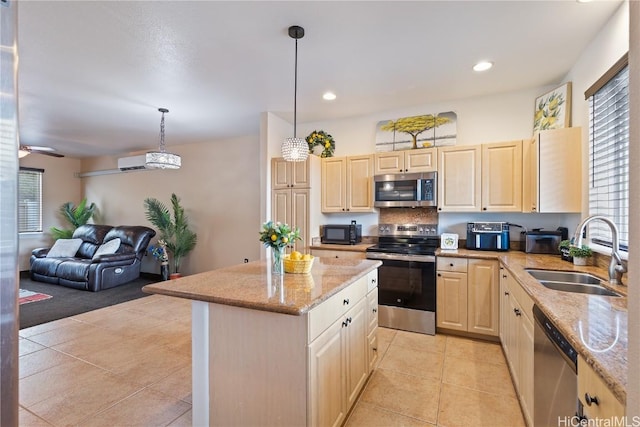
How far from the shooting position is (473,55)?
258 cm

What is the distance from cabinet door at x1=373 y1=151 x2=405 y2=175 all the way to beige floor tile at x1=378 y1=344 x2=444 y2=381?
1995mm

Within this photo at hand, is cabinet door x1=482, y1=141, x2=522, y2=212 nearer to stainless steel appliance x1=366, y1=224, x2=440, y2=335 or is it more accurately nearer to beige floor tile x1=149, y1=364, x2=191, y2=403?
stainless steel appliance x1=366, y1=224, x2=440, y2=335

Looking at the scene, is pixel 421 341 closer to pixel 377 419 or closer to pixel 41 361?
pixel 377 419

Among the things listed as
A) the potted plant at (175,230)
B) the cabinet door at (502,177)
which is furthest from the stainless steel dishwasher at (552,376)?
the potted plant at (175,230)

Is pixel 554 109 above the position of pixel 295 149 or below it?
above

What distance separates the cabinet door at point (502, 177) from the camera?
3.11 metres

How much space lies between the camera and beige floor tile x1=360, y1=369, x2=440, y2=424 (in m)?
2.02

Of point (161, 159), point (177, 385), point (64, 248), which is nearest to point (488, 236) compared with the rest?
point (177, 385)

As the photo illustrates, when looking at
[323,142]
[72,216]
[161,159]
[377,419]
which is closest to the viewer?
[377,419]

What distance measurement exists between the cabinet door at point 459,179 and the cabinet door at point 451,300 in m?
0.79

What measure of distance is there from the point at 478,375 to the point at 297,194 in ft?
8.66

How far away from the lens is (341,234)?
3.90 metres

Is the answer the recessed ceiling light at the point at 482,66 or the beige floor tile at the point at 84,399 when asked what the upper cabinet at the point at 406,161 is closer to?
the recessed ceiling light at the point at 482,66

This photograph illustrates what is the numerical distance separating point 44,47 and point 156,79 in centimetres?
83
